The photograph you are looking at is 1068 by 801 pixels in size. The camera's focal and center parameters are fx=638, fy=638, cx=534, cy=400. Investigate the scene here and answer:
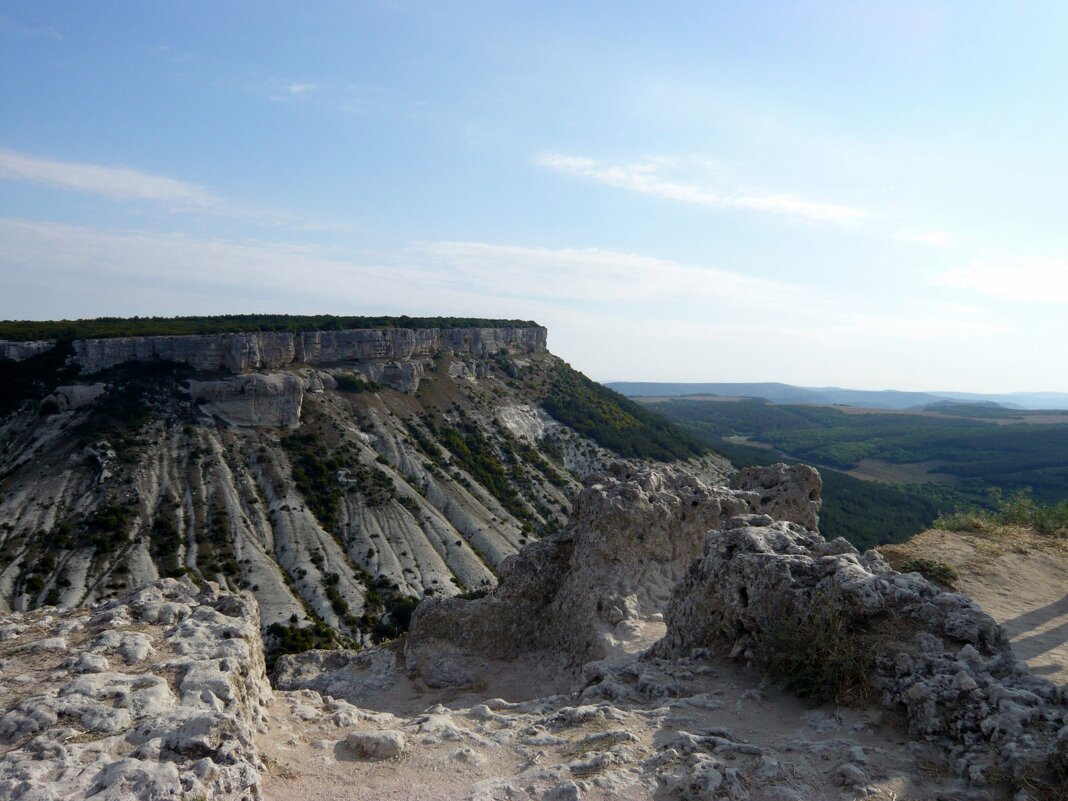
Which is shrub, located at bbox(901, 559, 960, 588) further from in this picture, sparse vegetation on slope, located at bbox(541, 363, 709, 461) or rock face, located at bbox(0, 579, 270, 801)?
sparse vegetation on slope, located at bbox(541, 363, 709, 461)

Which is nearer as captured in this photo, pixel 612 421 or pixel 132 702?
pixel 132 702

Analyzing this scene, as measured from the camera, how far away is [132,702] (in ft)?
20.5

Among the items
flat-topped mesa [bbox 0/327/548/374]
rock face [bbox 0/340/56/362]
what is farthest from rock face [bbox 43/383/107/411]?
rock face [bbox 0/340/56/362]

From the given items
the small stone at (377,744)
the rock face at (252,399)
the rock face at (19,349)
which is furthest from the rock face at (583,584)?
the rock face at (19,349)

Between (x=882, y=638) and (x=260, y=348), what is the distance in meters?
70.3

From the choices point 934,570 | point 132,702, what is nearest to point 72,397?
point 132,702

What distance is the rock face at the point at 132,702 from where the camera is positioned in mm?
5113

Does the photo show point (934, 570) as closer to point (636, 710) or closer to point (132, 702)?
point (636, 710)

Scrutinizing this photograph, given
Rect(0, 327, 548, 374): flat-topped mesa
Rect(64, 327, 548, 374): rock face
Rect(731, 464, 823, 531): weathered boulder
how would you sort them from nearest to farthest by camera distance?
1. Rect(731, 464, 823, 531): weathered boulder
2. Rect(0, 327, 548, 374): flat-topped mesa
3. Rect(64, 327, 548, 374): rock face

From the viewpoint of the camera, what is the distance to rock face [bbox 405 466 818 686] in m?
12.6

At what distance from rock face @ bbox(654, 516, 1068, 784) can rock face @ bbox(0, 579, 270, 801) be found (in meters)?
6.22

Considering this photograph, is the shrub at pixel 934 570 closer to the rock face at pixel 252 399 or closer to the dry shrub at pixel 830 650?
the dry shrub at pixel 830 650

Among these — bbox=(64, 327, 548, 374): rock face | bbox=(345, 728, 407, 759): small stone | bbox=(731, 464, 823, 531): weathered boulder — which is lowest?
bbox=(345, 728, 407, 759): small stone

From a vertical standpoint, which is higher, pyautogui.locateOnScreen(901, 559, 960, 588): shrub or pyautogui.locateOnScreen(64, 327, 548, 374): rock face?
pyautogui.locateOnScreen(64, 327, 548, 374): rock face
